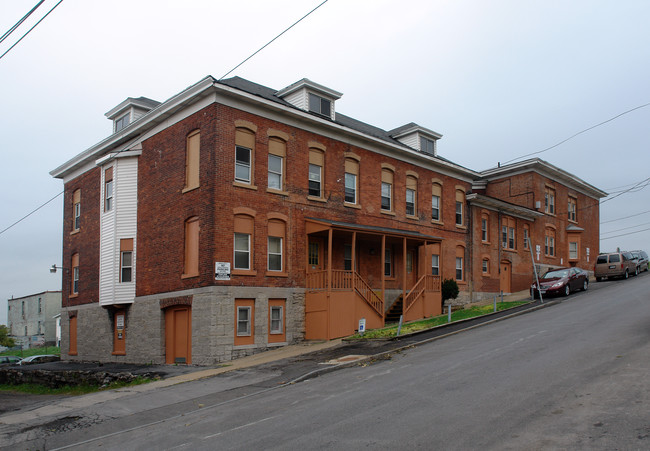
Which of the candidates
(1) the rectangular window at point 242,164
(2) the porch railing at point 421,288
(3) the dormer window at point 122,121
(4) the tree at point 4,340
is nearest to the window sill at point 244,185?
(1) the rectangular window at point 242,164

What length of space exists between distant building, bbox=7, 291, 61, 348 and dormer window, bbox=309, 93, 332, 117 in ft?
180

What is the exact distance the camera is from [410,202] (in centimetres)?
3036

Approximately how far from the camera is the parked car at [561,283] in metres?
29.5

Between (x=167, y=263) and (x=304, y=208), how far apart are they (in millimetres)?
6048

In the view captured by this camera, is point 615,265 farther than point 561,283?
Yes

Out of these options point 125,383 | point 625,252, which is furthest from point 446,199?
point 125,383

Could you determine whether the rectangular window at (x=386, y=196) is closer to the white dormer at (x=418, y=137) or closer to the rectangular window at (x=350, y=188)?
the rectangular window at (x=350, y=188)

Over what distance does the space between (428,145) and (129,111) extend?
653 inches

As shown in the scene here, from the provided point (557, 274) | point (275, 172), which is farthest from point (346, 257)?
point (557, 274)

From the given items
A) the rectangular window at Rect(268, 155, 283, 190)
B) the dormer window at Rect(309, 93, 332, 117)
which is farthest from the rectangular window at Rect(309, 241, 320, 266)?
the dormer window at Rect(309, 93, 332, 117)

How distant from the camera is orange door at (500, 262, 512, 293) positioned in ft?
122

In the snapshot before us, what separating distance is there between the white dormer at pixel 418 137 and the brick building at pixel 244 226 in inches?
3.4

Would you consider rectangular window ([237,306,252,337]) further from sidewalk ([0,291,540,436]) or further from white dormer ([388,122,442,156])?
white dormer ([388,122,442,156])

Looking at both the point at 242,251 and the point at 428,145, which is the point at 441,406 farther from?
the point at 428,145
